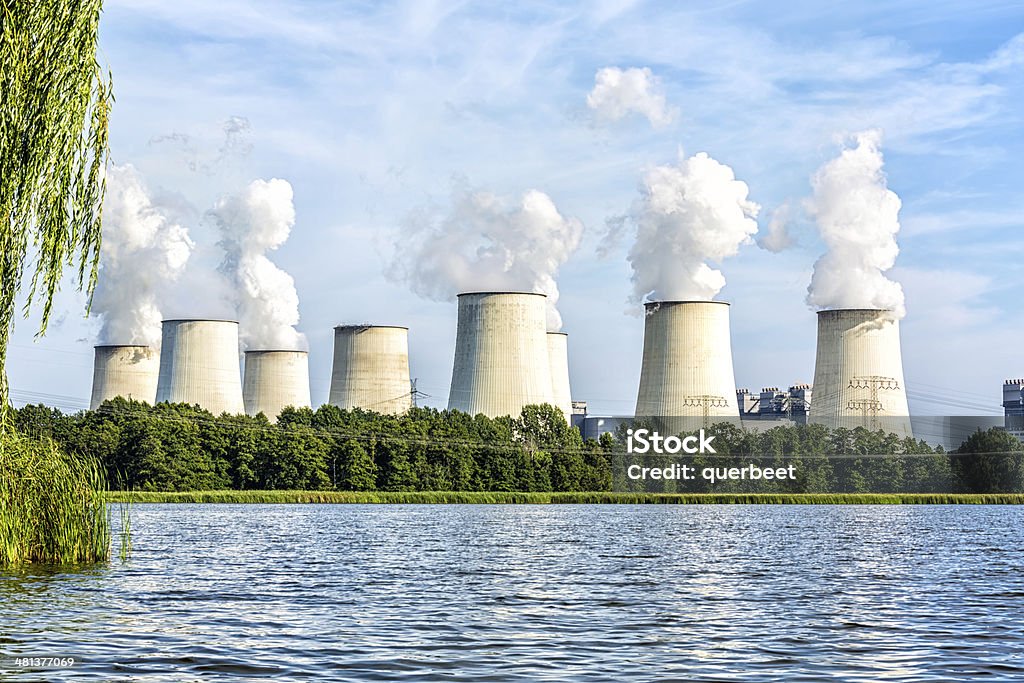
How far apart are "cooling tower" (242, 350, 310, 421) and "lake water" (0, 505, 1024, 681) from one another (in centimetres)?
3601

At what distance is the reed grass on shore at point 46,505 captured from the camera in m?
13.6

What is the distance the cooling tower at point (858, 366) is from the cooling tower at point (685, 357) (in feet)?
14.3

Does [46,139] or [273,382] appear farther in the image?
[273,382]

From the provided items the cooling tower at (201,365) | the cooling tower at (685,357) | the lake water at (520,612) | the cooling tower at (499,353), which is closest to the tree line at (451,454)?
the cooling tower at (201,365)

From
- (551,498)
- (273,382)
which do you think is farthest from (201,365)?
(551,498)

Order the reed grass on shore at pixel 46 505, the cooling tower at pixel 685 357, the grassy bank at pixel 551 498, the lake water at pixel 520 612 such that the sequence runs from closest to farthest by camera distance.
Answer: the lake water at pixel 520 612
the reed grass on shore at pixel 46 505
the cooling tower at pixel 685 357
the grassy bank at pixel 551 498

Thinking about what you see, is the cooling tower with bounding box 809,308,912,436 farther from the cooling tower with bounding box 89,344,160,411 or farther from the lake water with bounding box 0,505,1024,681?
the cooling tower with bounding box 89,344,160,411

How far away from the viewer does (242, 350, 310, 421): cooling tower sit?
6150 centimetres

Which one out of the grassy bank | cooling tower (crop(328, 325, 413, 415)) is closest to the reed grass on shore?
the grassy bank

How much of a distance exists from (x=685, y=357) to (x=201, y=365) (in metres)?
19.8

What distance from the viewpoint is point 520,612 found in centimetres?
1339

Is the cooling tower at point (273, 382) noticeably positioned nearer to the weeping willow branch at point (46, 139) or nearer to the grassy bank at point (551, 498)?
the grassy bank at point (551, 498)

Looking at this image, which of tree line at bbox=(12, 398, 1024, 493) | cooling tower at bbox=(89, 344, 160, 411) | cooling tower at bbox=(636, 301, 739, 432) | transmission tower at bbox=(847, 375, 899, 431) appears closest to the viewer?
cooling tower at bbox=(636, 301, 739, 432)

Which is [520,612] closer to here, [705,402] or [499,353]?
[499,353]
